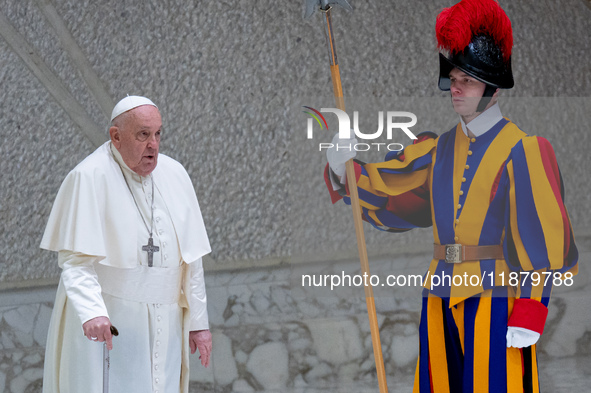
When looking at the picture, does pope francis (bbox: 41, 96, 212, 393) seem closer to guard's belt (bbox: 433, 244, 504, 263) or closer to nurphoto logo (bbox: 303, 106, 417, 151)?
nurphoto logo (bbox: 303, 106, 417, 151)

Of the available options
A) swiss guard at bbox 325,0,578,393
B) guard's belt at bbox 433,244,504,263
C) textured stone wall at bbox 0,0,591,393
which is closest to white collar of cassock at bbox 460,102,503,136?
swiss guard at bbox 325,0,578,393

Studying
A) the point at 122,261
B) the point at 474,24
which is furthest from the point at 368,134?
the point at 122,261

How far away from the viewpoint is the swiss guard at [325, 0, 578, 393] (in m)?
2.49

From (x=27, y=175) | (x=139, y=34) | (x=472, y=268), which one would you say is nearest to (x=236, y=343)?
(x=27, y=175)

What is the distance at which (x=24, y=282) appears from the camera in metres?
4.04

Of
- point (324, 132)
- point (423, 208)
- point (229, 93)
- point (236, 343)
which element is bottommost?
point (236, 343)

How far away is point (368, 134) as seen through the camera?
2783mm

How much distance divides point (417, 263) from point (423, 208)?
223 mm

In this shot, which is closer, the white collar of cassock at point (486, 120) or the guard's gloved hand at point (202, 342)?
the white collar of cassock at point (486, 120)

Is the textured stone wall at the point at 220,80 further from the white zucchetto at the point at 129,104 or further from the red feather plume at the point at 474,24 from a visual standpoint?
the red feather plume at the point at 474,24

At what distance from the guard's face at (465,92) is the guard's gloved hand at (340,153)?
0.36m

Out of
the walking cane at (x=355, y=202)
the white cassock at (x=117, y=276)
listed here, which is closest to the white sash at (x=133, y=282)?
the white cassock at (x=117, y=276)

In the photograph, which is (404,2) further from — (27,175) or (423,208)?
(27,175)

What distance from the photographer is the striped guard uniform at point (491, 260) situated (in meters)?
2.49
